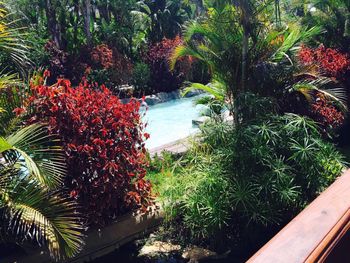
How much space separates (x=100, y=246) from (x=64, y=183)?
0.85 metres

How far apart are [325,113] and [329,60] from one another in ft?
8.40

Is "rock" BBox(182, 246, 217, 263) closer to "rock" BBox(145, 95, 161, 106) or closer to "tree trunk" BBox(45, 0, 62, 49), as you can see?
"rock" BBox(145, 95, 161, 106)

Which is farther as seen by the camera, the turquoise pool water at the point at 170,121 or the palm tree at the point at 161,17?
the palm tree at the point at 161,17

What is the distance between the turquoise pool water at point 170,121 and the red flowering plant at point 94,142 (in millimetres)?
5776

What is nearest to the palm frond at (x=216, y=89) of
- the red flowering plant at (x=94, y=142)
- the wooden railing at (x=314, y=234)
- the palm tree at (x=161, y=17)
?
the red flowering plant at (x=94, y=142)

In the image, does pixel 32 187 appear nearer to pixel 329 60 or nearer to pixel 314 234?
pixel 314 234

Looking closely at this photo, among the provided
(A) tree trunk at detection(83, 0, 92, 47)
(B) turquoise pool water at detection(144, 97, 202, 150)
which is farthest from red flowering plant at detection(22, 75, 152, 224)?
(A) tree trunk at detection(83, 0, 92, 47)

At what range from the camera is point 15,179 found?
13.3 ft

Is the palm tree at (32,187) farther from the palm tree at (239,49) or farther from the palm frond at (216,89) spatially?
the palm tree at (239,49)

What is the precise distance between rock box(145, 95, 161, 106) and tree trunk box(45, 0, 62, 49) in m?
5.38

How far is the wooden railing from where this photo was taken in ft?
2.86

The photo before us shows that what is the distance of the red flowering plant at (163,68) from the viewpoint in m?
20.6

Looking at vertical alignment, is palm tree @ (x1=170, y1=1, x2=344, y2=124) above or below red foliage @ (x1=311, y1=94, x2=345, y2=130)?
above

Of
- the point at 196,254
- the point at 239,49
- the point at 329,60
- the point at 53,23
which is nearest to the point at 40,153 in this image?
the point at 196,254
